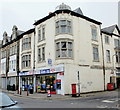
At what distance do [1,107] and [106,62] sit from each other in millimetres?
22182

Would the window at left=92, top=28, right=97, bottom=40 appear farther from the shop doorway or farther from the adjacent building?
the shop doorway

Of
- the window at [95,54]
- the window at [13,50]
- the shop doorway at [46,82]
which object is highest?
the window at [13,50]

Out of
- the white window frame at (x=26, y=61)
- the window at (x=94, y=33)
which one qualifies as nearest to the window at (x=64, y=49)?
the window at (x=94, y=33)

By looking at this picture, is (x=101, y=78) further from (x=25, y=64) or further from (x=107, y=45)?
(x=25, y=64)

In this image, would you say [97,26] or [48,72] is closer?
[48,72]

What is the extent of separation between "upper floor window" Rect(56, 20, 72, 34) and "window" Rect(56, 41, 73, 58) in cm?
153

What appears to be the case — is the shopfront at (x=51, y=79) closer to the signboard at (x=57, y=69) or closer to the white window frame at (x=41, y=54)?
the signboard at (x=57, y=69)

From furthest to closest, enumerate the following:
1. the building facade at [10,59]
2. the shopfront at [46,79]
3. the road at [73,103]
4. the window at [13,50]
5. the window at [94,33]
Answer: the window at [13,50] → the building facade at [10,59] → the window at [94,33] → the shopfront at [46,79] → the road at [73,103]

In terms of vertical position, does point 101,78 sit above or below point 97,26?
below

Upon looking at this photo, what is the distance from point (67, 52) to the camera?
67.2ft

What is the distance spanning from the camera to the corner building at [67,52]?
20203 millimetres

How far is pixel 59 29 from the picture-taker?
69.3 feet

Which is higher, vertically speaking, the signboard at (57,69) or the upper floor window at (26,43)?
the upper floor window at (26,43)

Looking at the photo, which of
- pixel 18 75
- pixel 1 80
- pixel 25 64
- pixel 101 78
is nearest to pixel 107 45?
pixel 101 78
